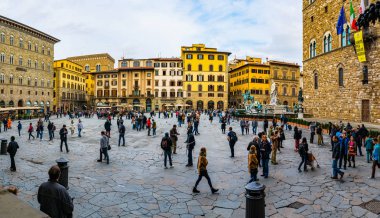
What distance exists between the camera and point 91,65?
7344 cm

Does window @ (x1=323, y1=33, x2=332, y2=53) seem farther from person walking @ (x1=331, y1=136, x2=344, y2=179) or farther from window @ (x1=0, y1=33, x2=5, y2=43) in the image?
window @ (x1=0, y1=33, x2=5, y2=43)

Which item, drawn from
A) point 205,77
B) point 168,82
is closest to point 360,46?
A: point 205,77

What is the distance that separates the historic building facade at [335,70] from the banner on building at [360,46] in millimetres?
637

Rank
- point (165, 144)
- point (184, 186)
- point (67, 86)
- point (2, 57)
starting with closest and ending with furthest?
1. point (184, 186)
2. point (165, 144)
3. point (2, 57)
4. point (67, 86)

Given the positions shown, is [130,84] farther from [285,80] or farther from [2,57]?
[285,80]

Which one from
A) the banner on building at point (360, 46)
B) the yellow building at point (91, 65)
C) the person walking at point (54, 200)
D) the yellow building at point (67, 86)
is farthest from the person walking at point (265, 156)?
the yellow building at point (91, 65)

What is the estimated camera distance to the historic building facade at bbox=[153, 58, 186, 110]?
197ft

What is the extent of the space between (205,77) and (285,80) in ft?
62.3

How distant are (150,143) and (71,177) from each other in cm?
713

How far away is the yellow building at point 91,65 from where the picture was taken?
235ft

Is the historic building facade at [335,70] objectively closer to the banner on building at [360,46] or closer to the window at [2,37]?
the banner on building at [360,46]

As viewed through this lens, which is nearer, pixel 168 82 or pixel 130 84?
pixel 168 82

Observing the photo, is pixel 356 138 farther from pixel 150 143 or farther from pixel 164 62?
pixel 164 62

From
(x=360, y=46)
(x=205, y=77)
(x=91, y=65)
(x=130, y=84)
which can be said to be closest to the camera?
(x=360, y=46)
